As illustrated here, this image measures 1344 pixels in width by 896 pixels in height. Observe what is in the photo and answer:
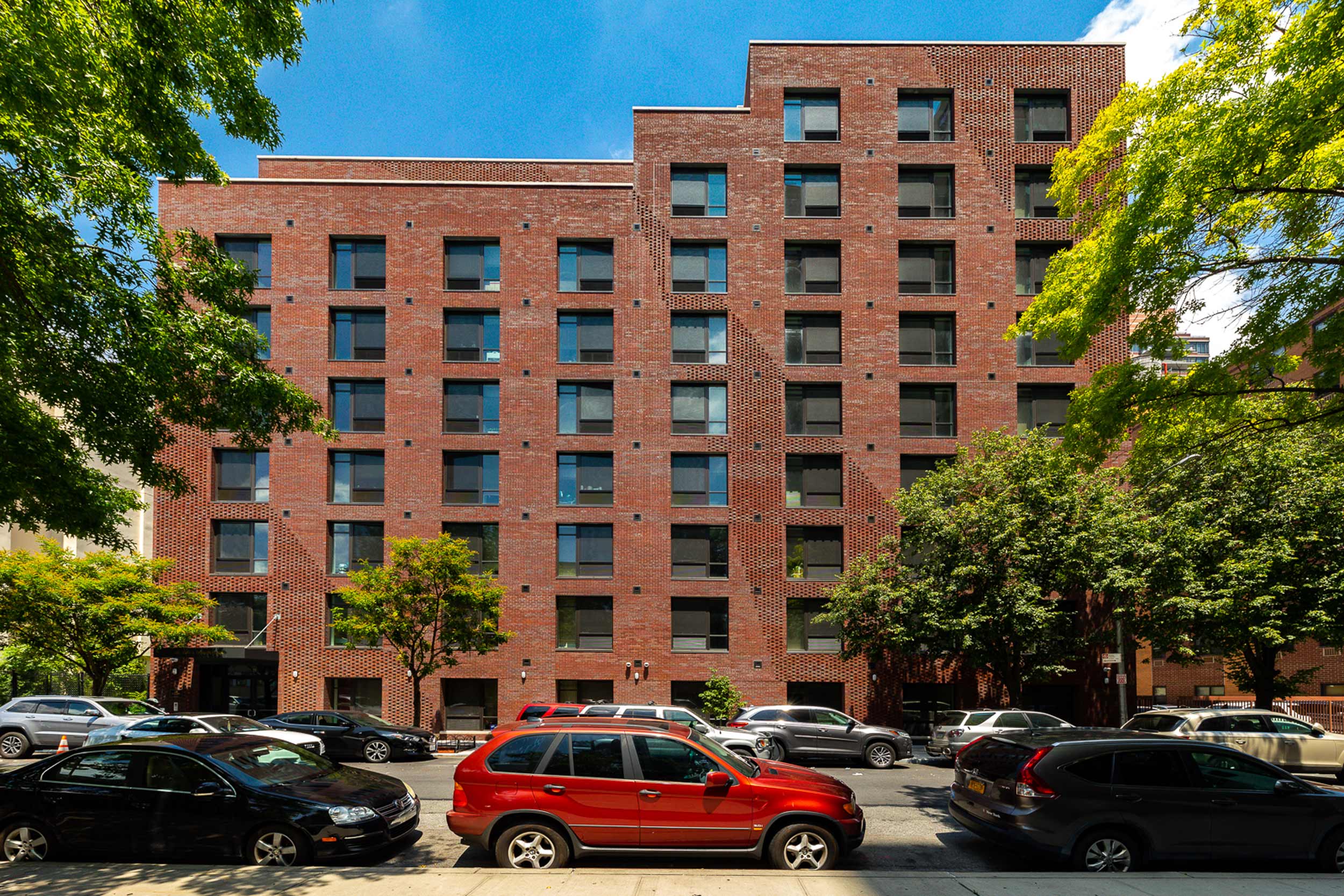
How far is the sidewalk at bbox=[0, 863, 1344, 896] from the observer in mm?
7531

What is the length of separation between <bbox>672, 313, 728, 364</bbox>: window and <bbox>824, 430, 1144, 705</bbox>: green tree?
9466mm

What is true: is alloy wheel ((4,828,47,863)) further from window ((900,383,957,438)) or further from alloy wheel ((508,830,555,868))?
window ((900,383,957,438))

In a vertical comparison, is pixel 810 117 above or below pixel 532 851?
above

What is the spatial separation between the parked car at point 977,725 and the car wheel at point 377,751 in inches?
540

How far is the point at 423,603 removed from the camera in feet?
79.7

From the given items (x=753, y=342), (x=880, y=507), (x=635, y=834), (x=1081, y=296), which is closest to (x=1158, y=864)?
(x=635, y=834)

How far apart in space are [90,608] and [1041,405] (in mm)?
32732

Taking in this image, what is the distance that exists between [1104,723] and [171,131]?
30795 mm

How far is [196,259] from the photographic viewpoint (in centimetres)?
1238

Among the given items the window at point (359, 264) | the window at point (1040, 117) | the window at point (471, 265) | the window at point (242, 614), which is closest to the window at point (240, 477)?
the window at point (242, 614)

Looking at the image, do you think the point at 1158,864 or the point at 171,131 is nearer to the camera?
the point at 1158,864

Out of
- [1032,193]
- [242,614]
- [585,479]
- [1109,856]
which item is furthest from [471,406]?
[1109,856]

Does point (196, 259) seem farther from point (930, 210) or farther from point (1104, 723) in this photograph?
point (1104, 723)

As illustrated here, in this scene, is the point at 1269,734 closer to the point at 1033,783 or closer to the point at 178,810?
the point at 1033,783
